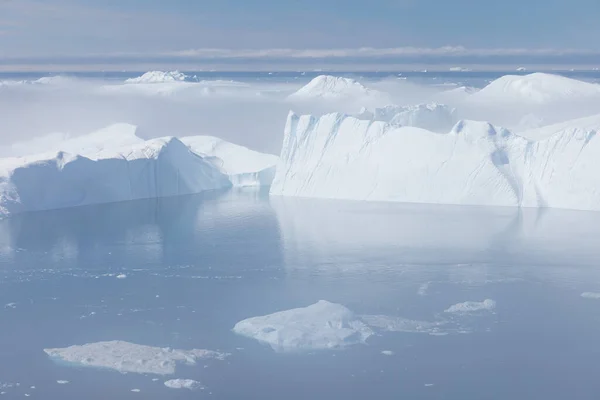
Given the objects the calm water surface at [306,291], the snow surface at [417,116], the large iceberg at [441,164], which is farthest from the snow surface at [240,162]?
the calm water surface at [306,291]

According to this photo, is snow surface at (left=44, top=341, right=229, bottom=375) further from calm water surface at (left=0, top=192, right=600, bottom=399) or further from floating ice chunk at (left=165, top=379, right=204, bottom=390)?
floating ice chunk at (left=165, top=379, right=204, bottom=390)

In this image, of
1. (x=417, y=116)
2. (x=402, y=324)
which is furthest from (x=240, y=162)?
(x=402, y=324)

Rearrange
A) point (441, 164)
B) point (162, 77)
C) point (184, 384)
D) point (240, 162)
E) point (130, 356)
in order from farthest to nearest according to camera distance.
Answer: point (162, 77)
point (240, 162)
point (441, 164)
point (130, 356)
point (184, 384)

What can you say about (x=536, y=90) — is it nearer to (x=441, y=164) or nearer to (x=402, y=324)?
(x=441, y=164)

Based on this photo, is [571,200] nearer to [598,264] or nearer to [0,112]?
[598,264]

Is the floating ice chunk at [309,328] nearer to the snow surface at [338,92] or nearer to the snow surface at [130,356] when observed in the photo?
the snow surface at [130,356]

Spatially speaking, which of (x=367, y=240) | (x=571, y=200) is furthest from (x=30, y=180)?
(x=571, y=200)
